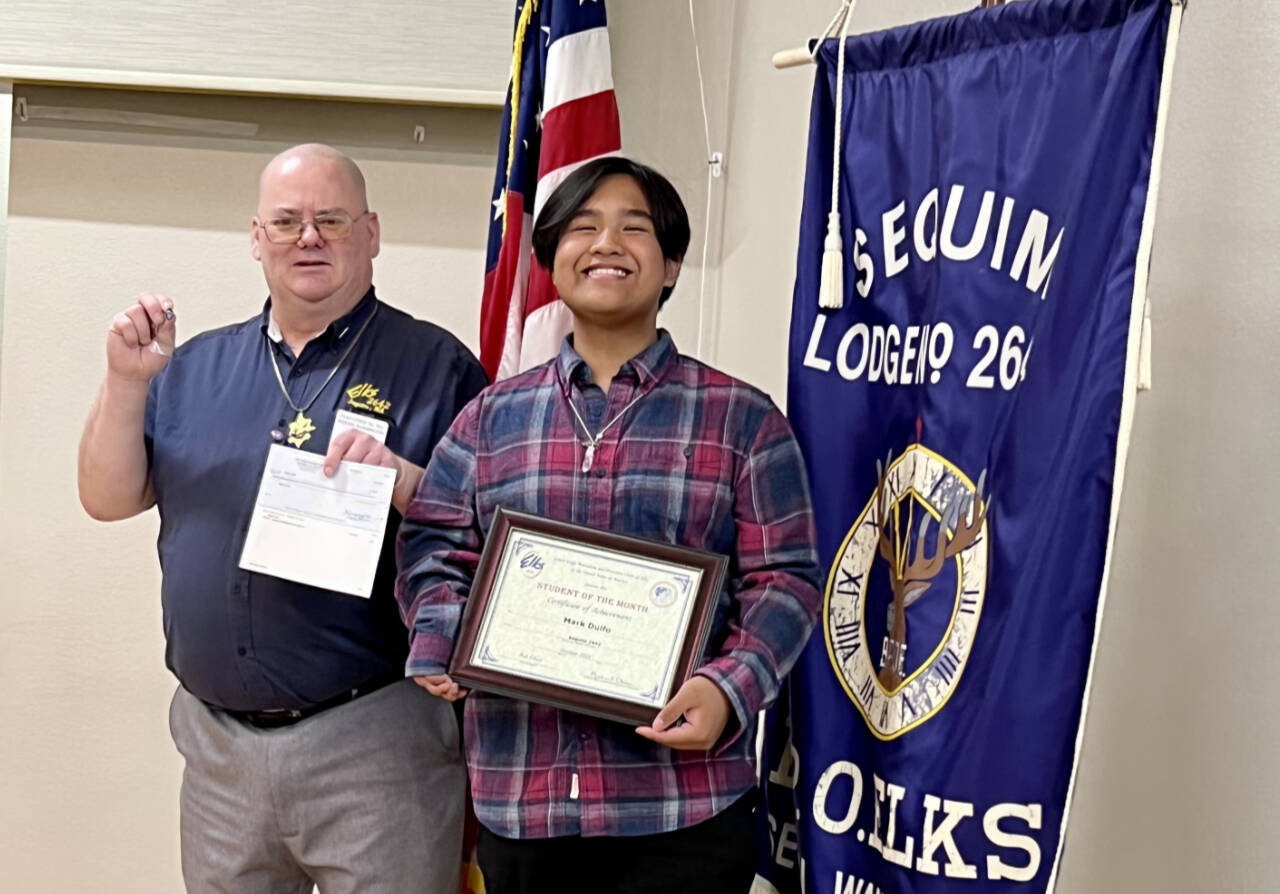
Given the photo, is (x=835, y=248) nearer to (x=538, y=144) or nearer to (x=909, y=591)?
(x=909, y=591)

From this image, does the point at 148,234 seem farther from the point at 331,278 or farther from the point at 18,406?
the point at 331,278

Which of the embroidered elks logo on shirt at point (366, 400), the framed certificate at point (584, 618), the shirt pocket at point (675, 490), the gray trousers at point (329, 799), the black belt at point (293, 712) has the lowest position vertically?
the gray trousers at point (329, 799)

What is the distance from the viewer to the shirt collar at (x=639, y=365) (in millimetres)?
1682

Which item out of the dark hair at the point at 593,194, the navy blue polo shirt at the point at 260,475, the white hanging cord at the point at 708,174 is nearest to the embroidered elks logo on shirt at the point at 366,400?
the navy blue polo shirt at the point at 260,475

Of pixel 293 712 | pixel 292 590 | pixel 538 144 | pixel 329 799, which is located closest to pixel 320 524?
pixel 292 590

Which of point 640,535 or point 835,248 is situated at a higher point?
point 835,248

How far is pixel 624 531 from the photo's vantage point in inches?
64.3

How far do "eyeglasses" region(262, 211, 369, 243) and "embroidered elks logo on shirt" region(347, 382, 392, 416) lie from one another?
8.6 inches

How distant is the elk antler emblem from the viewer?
1533mm

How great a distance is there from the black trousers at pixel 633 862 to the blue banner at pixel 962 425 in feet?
0.39

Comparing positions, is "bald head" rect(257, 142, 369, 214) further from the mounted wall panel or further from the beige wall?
the beige wall

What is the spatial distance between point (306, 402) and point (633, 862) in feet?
2.61

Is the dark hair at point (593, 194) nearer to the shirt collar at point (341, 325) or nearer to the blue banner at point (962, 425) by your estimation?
the blue banner at point (962, 425)

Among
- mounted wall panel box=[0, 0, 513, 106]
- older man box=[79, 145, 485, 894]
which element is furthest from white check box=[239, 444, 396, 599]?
mounted wall panel box=[0, 0, 513, 106]
